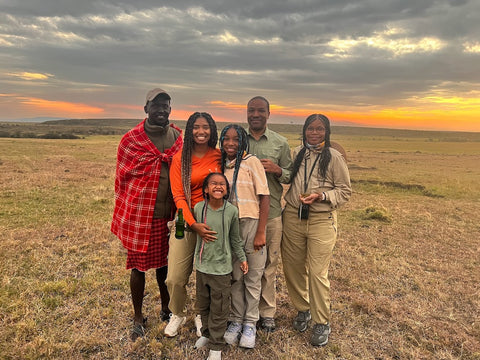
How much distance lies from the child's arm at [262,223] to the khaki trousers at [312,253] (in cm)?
57

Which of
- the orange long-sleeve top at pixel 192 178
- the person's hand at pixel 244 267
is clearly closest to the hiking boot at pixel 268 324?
the person's hand at pixel 244 267

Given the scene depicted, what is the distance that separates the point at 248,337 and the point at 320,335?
90cm

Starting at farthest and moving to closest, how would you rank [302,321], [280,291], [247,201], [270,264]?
[280,291]
[302,321]
[270,264]
[247,201]

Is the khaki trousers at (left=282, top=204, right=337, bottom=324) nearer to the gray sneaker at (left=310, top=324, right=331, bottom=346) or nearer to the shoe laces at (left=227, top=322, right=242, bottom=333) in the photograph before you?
the gray sneaker at (left=310, top=324, right=331, bottom=346)

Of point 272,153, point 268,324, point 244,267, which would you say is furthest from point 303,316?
point 272,153

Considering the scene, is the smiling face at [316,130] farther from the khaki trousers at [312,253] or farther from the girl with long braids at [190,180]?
the girl with long braids at [190,180]

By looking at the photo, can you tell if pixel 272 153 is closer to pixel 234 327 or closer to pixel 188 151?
pixel 188 151

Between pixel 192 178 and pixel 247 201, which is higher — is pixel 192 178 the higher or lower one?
the higher one

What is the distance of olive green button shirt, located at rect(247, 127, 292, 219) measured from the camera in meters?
3.88

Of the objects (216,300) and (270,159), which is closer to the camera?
(216,300)

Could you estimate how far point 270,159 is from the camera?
387 cm

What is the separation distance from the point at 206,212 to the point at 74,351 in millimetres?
2343

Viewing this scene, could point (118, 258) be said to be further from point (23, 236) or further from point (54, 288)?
point (23, 236)

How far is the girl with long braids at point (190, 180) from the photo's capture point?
3.42 meters
